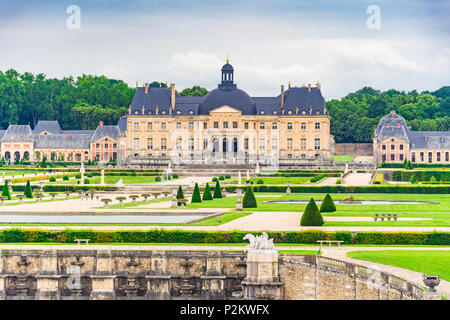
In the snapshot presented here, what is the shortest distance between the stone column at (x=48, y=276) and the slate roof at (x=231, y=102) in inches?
2804

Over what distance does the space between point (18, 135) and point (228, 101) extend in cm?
3128

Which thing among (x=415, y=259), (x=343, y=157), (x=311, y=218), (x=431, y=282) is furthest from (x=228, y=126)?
(x=431, y=282)

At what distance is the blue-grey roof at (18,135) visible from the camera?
113 meters

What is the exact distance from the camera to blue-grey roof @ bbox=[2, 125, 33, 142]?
370 ft

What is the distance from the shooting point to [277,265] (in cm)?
2645

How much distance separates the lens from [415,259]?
26469mm

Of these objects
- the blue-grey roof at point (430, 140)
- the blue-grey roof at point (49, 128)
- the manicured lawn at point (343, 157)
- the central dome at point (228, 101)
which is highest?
the central dome at point (228, 101)

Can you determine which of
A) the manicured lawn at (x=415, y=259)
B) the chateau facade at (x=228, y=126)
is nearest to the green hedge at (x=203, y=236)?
the manicured lawn at (x=415, y=259)

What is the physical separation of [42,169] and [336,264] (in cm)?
6524

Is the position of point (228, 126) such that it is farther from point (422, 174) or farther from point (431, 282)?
point (431, 282)

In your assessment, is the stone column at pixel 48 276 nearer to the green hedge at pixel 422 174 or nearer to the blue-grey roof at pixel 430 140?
the green hedge at pixel 422 174

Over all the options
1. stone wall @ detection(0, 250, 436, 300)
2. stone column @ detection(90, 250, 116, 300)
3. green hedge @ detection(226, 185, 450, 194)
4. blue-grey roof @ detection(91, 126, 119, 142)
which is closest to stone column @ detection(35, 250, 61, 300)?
stone wall @ detection(0, 250, 436, 300)

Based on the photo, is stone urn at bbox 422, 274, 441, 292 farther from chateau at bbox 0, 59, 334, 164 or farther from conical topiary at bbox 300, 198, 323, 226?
chateau at bbox 0, 59, 334, 164
